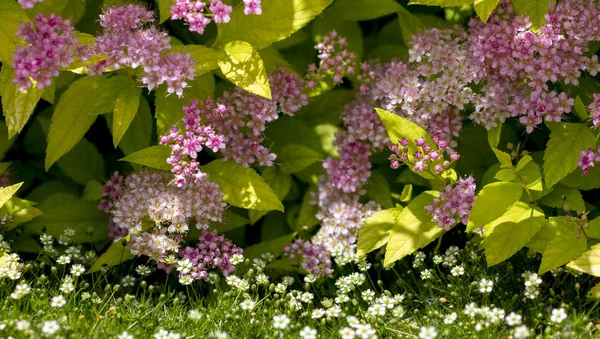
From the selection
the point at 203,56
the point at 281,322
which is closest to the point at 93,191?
the point at 203,56

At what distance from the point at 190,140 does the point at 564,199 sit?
175 cm

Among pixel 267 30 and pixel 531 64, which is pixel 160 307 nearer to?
pixel 267 30

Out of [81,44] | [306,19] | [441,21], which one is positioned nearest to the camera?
[81,44]

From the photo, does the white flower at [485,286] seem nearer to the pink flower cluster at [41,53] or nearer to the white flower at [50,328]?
the white flower at [50,328]

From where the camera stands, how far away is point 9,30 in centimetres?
342

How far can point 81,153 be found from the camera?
4.35m

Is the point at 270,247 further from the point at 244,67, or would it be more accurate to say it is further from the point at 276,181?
the point at 244,67

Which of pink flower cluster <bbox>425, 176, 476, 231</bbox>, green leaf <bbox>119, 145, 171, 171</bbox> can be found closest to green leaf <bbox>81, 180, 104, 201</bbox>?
green leaf <bbox>119, 145, 171, 171</bbox>

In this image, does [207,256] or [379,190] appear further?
[379,190]

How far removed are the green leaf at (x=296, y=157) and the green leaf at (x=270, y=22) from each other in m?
0.63

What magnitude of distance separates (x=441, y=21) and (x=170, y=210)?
1.72 m

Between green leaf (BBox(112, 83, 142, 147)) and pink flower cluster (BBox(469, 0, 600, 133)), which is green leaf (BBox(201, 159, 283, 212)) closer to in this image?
green leaf (BBox(112, 83, 142, 147))

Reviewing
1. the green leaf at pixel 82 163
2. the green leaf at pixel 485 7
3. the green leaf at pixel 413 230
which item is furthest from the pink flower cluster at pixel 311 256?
the green leaf at pixel 485 7

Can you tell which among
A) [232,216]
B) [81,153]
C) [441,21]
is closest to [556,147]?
[441,21]
